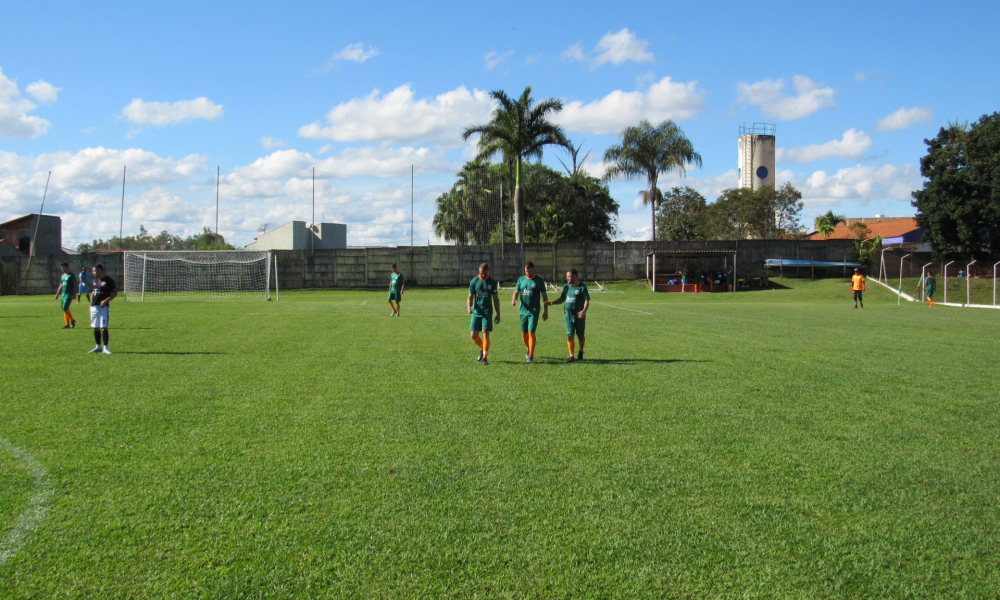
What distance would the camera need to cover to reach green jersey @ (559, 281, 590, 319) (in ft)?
38.6

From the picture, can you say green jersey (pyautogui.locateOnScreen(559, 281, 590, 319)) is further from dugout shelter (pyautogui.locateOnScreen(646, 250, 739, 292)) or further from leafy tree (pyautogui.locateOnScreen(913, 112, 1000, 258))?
leafy tree (pyautogui.locateOnScreen(913, 112, 1000, 258))

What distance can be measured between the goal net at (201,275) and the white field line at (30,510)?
3217 cm

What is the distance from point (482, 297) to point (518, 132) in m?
29.5

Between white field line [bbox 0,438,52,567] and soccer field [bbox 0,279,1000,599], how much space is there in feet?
0.08

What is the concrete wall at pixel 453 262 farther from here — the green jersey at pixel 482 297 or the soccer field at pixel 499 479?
the soccer field at pixel 499 479

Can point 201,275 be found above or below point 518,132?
below

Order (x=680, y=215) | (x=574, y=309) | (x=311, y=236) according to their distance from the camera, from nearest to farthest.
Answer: (x=574, y=309), (x=311, y=236), (x=680, y=215)

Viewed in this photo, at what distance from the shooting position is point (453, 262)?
138 ft

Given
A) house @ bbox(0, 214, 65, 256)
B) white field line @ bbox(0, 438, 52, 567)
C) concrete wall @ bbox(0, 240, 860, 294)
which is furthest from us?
house @ bbox(0, 214, 65, 256)

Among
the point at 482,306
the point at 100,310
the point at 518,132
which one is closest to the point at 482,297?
the point at 482,306

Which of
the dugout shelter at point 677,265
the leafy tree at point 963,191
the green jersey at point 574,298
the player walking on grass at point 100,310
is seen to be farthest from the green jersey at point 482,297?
the leafy tree at point 963,191

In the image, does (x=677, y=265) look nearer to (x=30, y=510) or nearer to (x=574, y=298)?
(x=574, y=298)

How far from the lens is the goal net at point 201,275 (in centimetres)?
3703

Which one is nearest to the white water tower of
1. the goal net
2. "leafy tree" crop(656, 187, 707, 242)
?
"leafy tree" crop(656, 187, 707, 242)
